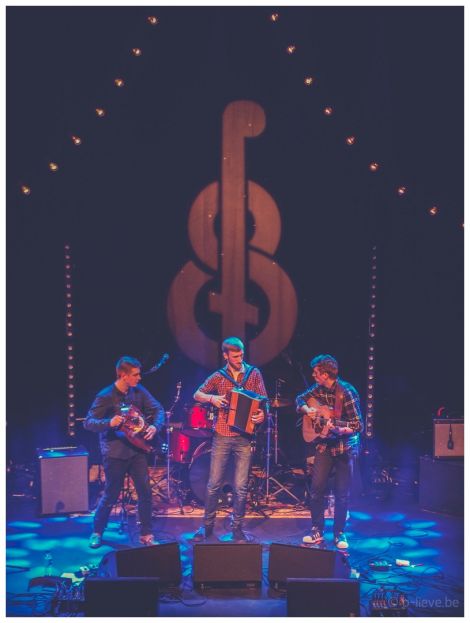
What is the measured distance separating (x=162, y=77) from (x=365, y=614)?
6605 mm

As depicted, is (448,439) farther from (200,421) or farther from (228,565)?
(228,565)

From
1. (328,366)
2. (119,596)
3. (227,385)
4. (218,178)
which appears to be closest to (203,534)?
(227,385)

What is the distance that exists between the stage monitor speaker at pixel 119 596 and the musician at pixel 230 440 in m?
2.18

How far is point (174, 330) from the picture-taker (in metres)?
9.38

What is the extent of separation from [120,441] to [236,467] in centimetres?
123

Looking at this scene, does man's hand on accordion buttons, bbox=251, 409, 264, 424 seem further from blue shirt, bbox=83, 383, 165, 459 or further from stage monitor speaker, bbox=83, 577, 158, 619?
stage monitor speaker, bbox=83, 577, 158, 619

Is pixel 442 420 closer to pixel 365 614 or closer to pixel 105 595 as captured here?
pixel 365 614

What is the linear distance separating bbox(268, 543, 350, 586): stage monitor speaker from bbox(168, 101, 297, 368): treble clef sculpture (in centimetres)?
379

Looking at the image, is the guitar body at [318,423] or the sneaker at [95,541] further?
the sneaker at [95,541]

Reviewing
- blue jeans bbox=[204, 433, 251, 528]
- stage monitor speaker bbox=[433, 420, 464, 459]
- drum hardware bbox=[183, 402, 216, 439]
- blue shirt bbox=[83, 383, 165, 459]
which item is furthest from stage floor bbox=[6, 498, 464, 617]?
blue shirt bbox=[83, 383, 165, 459]

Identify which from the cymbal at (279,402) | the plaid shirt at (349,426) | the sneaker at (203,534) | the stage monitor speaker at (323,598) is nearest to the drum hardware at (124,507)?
the sneaker at (203,534)

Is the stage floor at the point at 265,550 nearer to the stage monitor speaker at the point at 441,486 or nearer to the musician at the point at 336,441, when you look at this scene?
the stage monitor speaker at the point at 441,486

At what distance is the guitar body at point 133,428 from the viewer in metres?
6.66

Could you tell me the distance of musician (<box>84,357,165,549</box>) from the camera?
6.70 metres
